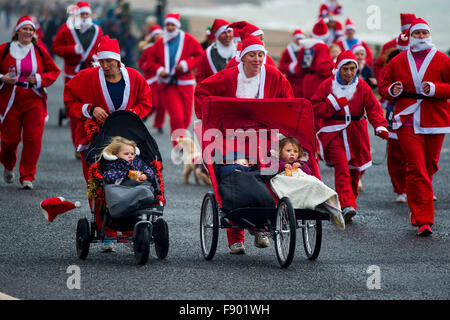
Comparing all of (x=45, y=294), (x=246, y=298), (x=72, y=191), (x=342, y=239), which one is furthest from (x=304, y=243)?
(x=72, y=191)

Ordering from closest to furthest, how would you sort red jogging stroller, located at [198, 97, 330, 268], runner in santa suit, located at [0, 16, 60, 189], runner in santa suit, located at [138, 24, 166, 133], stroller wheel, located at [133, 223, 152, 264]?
stroller wheel, located at [133, 223, 152, 264], red jogging stroller, located at [198, 97, 330, 268], runner in santa suit, located at [0, 16, 60, 189], runner in santa suit, located at [138, 24, 166, 133]

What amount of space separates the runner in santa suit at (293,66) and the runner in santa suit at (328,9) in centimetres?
245

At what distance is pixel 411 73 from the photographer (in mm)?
9984

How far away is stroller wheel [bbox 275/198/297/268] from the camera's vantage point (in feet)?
24.4

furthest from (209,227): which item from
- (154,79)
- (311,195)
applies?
(154,79)

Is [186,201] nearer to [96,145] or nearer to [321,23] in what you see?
[96,145]

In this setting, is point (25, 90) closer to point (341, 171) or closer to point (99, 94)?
point (99, 94)

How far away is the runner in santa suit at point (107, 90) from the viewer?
8.84m

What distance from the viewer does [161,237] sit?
8055 mm

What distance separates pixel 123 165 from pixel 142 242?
724mm

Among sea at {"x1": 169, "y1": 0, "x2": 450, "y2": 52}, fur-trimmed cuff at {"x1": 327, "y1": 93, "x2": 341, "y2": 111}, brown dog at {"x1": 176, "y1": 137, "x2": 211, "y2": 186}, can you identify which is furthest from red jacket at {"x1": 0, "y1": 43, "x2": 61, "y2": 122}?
sea at {"x1": 169, "y1": 0, "x2": 450, "y2": 52}

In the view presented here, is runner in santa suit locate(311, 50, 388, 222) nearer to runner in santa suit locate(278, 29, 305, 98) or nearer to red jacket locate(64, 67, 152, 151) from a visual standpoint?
red jacket locate(64, 67, 152, 151)

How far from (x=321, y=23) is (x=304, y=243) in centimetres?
817
